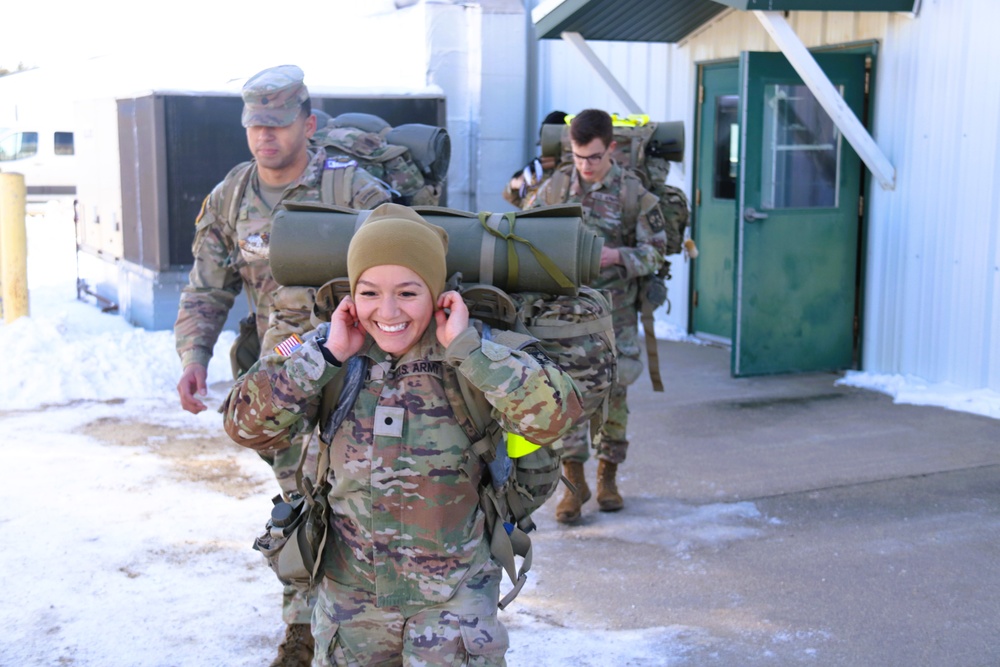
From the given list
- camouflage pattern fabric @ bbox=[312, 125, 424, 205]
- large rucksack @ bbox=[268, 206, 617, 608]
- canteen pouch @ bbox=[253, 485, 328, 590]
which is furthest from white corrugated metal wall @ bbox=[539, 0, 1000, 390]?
canteen pouch @ bbox=[253, 485, 328, 590]

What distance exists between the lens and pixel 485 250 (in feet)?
9.87

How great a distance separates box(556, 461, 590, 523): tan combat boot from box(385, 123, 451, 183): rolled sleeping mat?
1528 millimetres

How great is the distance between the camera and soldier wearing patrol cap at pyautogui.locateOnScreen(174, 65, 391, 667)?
418cm

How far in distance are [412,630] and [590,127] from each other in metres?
3.17

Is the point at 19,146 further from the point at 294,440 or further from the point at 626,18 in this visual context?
the point at 294,440

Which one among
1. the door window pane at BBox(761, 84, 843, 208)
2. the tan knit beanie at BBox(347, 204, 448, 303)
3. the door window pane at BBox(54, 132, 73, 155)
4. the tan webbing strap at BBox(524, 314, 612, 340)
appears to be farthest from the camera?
the door window pane at BBox(54, 132, 73, 155)

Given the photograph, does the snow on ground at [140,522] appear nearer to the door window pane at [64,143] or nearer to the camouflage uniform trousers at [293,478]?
the camouflage uniform trousers at [293,478]

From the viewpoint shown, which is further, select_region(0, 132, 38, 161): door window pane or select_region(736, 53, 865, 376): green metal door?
select_region(0, 132, 38, 161): door window pane

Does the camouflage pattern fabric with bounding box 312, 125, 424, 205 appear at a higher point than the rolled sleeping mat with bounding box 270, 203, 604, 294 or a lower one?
higher

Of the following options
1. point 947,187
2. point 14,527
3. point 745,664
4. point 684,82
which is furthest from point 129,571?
point 684,82

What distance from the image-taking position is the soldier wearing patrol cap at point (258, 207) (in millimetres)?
4176

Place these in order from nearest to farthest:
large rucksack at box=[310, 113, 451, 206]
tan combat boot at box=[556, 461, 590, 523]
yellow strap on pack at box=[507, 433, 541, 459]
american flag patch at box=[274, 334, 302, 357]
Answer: american flag patch at box=[274, 334, 302, 357]
yellow strap on pack at box=[507, 433, 541, 459]
large rucksack at box=[310, 113, 451, 206]
tan combat boot at box=[556, 461, 590, 523]

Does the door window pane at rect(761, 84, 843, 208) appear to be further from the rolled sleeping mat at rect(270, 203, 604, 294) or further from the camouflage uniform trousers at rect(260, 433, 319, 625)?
the rolled sleeping mat at rect(270, 203, 604, 294)

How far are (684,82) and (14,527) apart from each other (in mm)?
6957
